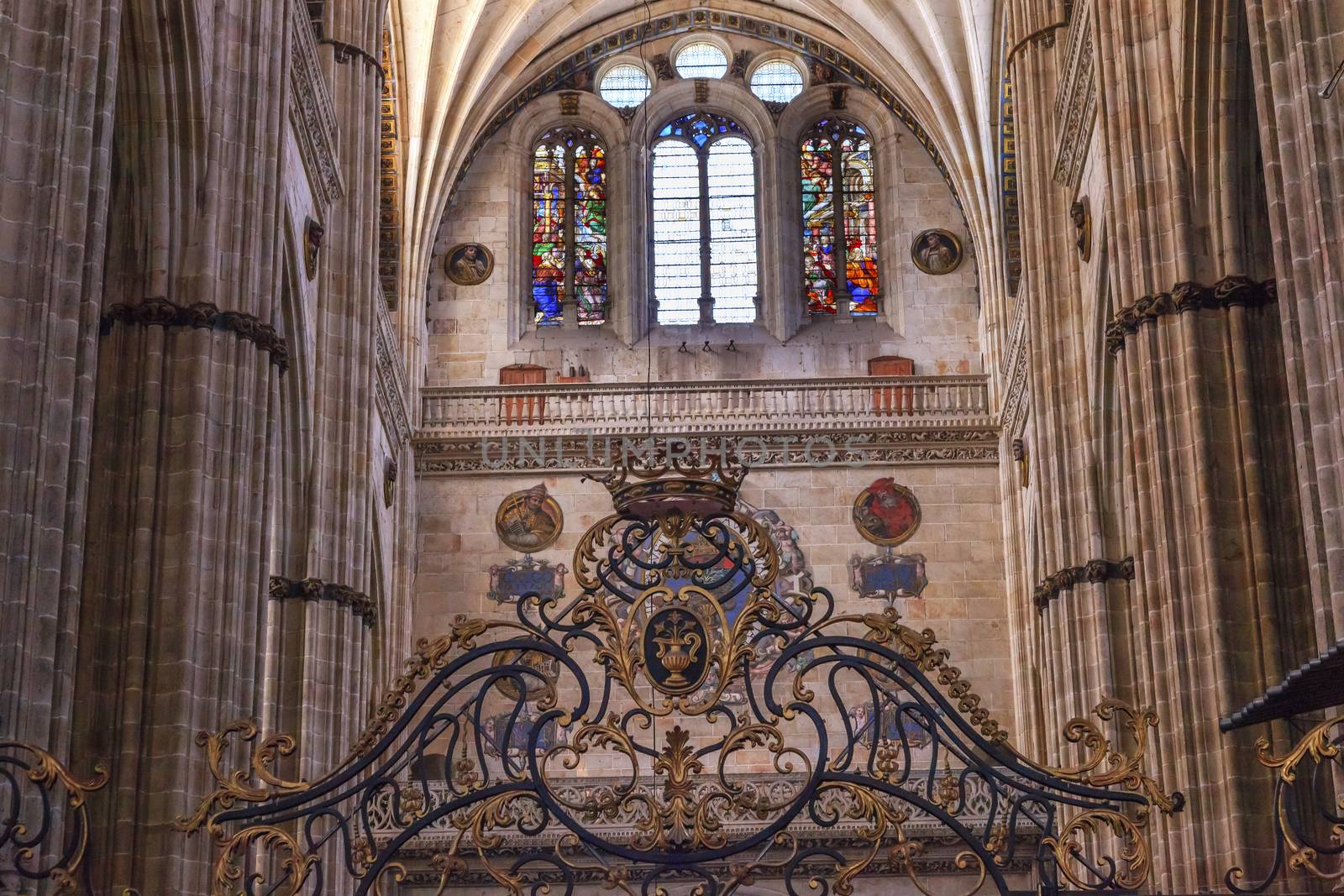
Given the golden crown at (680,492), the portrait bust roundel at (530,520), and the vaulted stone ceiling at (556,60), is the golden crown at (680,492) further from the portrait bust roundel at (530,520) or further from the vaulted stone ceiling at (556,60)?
the vaulted stone ceiling at (556,60)

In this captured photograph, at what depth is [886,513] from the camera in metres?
28.2

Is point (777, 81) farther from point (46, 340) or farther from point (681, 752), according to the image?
point (681, 752)

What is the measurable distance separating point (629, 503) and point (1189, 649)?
5.44m

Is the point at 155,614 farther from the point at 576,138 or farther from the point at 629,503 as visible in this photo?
the point at 576,138

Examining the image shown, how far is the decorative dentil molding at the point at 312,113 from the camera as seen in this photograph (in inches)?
717

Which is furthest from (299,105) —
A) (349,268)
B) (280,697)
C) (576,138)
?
(576,138)

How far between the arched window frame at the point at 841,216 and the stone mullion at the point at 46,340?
20.3 m

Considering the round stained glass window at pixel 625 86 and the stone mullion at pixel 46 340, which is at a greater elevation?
the round stained glass window at pixel 625 86

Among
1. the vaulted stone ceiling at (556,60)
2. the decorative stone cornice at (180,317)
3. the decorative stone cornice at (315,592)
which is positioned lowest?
the decorative stone cornice at (315,592)

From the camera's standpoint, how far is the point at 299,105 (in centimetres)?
1852

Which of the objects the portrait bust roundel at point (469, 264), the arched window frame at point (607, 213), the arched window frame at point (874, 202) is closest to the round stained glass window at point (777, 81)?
the arched window frame at point (874, 202)

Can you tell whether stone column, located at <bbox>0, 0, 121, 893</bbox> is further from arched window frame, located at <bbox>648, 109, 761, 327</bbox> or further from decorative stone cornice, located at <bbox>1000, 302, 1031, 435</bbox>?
arched window frame, located at <bbox>648, 109, 761, 327</bbox>

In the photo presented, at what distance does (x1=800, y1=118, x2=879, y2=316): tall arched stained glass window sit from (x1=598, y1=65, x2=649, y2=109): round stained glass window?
2.65m

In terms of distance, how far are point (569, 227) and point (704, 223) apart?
2.07 meters
